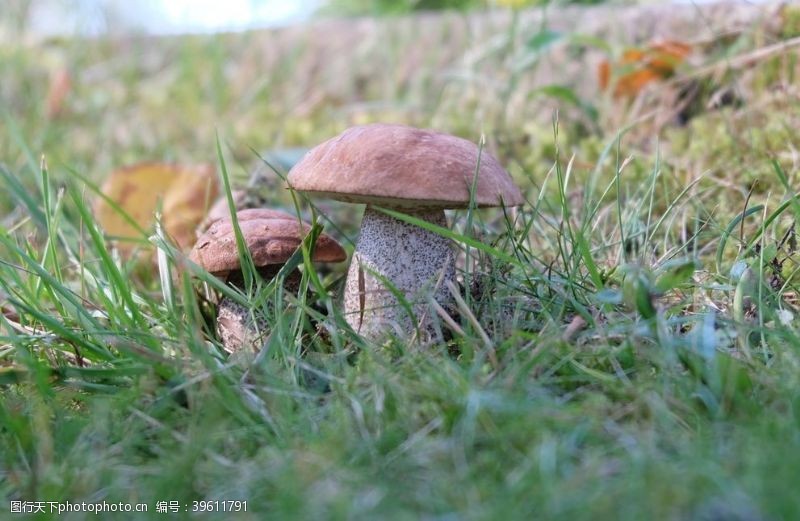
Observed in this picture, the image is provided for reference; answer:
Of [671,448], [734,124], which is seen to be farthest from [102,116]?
[671,448]

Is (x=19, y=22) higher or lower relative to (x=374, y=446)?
higher

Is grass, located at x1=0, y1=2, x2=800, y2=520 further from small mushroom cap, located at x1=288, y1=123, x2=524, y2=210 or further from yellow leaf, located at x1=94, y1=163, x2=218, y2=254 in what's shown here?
yellow leaf, located at x1=94, y1=163, x2=218, y2=254

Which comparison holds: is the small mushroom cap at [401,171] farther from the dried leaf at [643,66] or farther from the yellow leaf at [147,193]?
the dried leaf at [643,66]

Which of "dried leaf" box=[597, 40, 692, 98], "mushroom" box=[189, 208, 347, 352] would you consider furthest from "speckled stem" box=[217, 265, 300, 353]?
"dried leaf" box=[597, 40, 692, 98]

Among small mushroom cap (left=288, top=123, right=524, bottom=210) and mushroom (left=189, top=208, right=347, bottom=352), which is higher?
small mushroom cap (left=288, top=123, right=524, bottom=210)

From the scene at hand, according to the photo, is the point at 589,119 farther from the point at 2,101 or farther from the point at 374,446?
the point at 2,101

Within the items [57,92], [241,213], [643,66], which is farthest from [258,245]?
[57,92]
